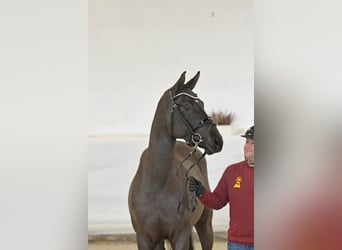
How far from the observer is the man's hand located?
110 cm

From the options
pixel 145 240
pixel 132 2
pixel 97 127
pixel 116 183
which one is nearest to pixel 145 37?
pixel 132 2

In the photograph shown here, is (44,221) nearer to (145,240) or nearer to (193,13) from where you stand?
(145,240)

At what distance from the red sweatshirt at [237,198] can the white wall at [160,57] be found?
0.33ft

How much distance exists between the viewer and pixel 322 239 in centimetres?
76

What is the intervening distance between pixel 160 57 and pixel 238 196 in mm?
331

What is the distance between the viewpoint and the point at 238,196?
3.59 feet

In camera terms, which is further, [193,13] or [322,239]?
[193,13]

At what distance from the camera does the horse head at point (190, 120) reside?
1110mm

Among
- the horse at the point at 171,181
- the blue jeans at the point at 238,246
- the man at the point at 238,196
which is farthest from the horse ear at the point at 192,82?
the blue jeans at the point at 238,246

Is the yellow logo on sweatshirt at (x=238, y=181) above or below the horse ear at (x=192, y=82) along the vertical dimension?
below

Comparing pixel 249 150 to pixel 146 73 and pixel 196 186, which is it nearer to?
pixel 196 186

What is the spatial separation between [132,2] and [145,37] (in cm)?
8

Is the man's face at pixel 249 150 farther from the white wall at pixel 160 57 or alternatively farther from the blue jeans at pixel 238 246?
the blue jeans at pixel 238 246

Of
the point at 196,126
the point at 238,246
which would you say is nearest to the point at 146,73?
the point at 196,126
